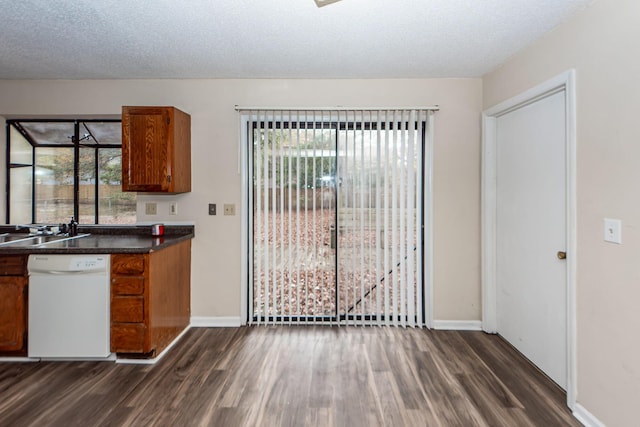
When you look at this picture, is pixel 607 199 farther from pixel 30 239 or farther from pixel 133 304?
pixel 30 239

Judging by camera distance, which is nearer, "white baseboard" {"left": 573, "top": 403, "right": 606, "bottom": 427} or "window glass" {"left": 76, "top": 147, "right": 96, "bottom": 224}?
"white baseboard" {"left": 573, "top": 403, "right": 606, "bottom": 427}

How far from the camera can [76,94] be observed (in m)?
3.34

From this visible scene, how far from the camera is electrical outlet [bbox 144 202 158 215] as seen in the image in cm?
337

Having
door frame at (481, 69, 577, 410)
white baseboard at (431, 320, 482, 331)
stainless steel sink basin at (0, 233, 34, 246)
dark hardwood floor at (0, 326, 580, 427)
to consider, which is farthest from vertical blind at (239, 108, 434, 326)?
stainless steel sink basin at (0, 233, 34, 246)

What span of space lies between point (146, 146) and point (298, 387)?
2.32 meters

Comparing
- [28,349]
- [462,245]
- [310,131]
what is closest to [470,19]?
[310,131]

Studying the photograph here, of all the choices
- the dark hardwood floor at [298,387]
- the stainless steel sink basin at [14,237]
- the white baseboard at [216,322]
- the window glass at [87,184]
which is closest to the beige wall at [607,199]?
the dark hardwood floor at [298,387]

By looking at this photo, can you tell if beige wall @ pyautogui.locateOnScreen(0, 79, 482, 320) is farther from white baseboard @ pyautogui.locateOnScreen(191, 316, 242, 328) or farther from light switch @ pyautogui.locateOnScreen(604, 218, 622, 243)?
light switch @ pyautogui.locateOnScreen(604, 218, 622, 243)

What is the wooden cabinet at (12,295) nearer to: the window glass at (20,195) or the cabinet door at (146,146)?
the cabinet door at (146,146)

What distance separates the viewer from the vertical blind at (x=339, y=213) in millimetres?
3270

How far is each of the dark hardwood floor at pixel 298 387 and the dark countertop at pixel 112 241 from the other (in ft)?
2.87

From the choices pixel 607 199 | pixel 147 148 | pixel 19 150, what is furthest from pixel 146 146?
pixel 607 199

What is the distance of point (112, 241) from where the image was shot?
9.44 feet

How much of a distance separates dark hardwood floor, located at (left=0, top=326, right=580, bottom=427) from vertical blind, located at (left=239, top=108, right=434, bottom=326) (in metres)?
0.43
